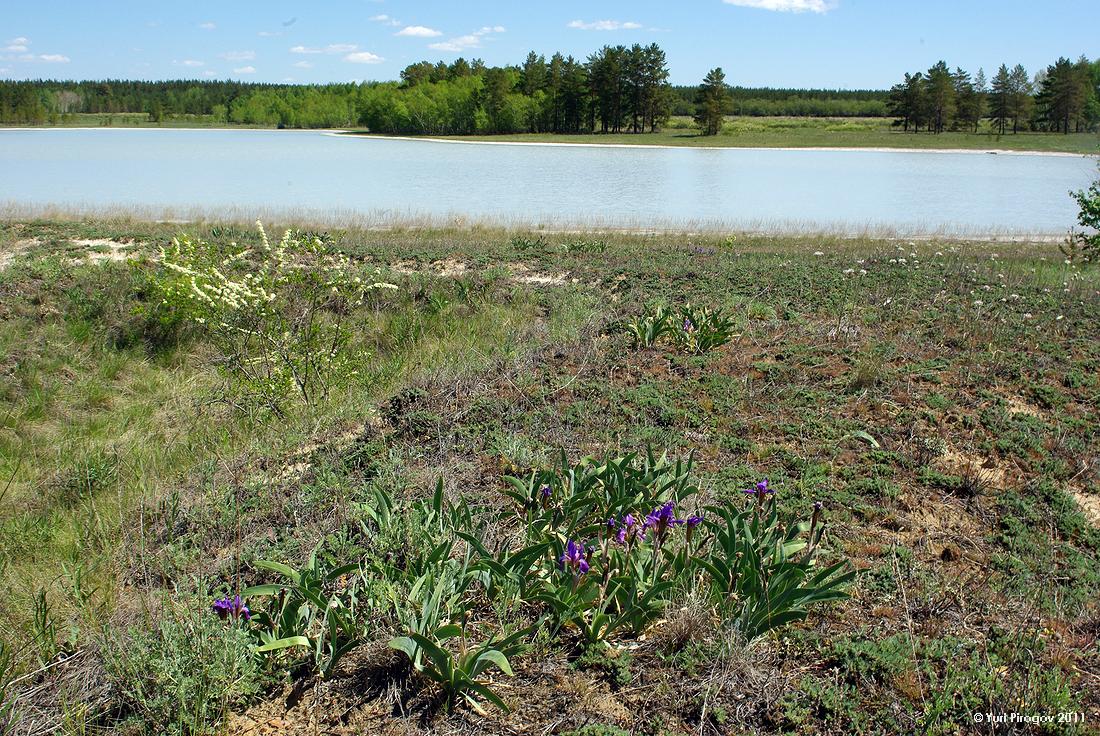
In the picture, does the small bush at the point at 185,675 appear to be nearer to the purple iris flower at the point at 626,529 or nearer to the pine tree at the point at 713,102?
the purple iris flower at the point at 626,529

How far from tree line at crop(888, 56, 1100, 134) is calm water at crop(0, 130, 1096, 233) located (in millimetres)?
27988

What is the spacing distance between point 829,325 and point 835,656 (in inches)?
202

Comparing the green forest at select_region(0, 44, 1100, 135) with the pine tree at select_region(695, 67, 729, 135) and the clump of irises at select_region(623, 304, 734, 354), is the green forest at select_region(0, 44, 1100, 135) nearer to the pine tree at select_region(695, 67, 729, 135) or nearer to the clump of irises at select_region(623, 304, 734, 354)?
the pine tree at select_region(695, 67, 729, 135)

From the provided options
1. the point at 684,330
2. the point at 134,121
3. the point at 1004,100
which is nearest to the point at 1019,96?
the point at 1004,100

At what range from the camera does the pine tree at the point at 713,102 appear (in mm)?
79562

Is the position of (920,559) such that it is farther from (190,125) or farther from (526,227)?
(190,125)

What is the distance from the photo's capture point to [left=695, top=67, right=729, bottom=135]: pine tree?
79.6m

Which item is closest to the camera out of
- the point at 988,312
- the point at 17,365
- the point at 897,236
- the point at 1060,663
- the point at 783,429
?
the point at 1060,663

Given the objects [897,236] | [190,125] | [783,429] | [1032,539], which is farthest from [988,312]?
[190,125]

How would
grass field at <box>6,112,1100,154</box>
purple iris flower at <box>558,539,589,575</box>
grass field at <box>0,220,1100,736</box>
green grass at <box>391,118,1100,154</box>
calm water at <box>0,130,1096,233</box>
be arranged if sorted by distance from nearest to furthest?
grass field at <box>0,220,1100,736</box> < purple iris flower at <box>558,539,589,575</box> < calm water at <box>0,130,1096,233</box> < green grass at <box>391,118,1100,154</box> < grass field at <box>6,112,1100,154</box>

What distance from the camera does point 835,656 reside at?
116 inches

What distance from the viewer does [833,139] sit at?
72750mm

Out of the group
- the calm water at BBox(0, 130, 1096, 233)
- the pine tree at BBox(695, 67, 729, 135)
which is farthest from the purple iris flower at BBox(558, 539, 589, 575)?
the pine tree at BBox(695, 67, 729, 135)

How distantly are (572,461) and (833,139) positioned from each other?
76.2m
